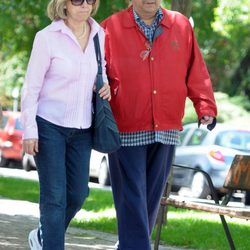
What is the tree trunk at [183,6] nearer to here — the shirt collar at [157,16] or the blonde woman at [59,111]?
the shirt collar at [157,16]

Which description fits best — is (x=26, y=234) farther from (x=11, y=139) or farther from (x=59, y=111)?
(x=11, y=139)

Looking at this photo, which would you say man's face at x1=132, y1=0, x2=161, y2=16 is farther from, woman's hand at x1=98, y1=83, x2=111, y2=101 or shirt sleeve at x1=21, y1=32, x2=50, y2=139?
shirt sleeve at x1=21, y1=32, x2=50, y2=139

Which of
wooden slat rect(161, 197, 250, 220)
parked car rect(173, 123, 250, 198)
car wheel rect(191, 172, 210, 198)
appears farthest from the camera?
parked car rect(173, 123, 250, 198)

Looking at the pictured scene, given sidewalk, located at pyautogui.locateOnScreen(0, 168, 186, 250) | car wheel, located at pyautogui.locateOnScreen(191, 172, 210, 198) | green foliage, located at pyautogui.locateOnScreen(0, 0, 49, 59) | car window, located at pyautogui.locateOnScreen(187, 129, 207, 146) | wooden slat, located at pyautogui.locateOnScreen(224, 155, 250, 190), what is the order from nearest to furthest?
wooden slat, located at pyautogui.locateOnScreen(224, 155, 250, 190) < sidewalk, located at pyautogui.locateOnScreen(0, 168, 186, 250) < green foliage, located at pyautogui.locateOnScreen(0, 0, 49, 59) < car wheel, located at pyautogui.locateOnScreen(191, 172, 210, 198) < car window, located at pyautogui.locateOnScreen(187, 129, 207, 146)

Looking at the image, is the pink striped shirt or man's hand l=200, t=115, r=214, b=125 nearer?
the pink striped shirt

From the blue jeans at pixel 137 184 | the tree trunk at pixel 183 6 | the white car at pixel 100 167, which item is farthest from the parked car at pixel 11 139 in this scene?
the blue jeans at pixel 137 184

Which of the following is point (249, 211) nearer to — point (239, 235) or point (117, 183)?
point (117, 183)

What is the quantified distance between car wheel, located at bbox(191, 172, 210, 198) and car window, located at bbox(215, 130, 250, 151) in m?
0.78

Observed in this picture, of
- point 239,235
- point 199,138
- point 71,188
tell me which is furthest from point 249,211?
point 199,138

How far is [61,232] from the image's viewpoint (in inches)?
245

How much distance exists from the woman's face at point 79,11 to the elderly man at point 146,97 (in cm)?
44

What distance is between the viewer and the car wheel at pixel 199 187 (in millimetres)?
18922

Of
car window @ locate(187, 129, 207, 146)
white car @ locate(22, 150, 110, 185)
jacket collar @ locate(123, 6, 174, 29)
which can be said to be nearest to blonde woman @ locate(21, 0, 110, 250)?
jacket collar @ locate(123, 6, 174, 29)

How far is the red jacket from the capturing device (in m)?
6.62
